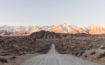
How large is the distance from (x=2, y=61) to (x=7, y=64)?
3.61 ft

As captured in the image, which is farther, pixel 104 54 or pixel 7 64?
pixel 104 54

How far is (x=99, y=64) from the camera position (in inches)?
558

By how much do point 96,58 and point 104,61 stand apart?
1.77 m

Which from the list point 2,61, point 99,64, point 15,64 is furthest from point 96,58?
point 2,61

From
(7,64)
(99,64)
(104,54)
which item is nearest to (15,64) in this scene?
(7,64)

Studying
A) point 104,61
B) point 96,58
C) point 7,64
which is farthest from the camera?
point 96,58

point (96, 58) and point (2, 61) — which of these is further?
point (96, 58)

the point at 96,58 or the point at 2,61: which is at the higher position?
the point at 2,61

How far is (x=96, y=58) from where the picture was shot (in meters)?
17.0

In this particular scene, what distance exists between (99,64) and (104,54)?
11.6ft

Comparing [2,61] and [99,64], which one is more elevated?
[2,61]

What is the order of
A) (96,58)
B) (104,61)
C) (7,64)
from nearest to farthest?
(7,64), (104,61), (96,58)

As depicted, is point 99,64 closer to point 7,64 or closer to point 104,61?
point 104,61

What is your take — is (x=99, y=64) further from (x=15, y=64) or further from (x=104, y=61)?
(x=15, y=64)
